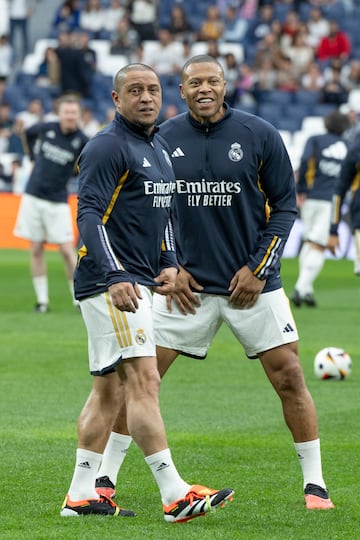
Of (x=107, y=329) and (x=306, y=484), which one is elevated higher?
(x=107, y=329)

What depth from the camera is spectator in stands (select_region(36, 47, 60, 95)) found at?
30.2 m

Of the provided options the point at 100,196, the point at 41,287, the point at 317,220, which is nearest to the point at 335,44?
the point at 317,220

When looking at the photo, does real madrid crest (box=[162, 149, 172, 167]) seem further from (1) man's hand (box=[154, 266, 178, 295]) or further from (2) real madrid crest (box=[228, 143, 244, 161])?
(1) man's hand (box=[154, 266, 178, 295])

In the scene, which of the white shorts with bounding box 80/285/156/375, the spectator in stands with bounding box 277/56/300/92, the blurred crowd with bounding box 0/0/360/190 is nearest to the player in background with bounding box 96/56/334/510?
the white shorts with bounding box 80/285/156/375

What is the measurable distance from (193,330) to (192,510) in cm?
121

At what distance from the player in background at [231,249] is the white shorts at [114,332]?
72 cm

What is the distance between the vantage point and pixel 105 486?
22.9 ft

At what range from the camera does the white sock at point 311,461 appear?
272 inches

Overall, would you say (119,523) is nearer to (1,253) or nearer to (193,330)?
(193,330)

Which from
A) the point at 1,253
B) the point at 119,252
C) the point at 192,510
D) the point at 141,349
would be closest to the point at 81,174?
the point at 119,252

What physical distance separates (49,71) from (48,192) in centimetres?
1554

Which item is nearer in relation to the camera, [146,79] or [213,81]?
[146,79]

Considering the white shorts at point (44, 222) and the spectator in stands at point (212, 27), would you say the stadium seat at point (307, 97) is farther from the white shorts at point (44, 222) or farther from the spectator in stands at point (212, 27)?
the white shorts at point (44, 222)

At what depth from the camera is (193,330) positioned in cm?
716
